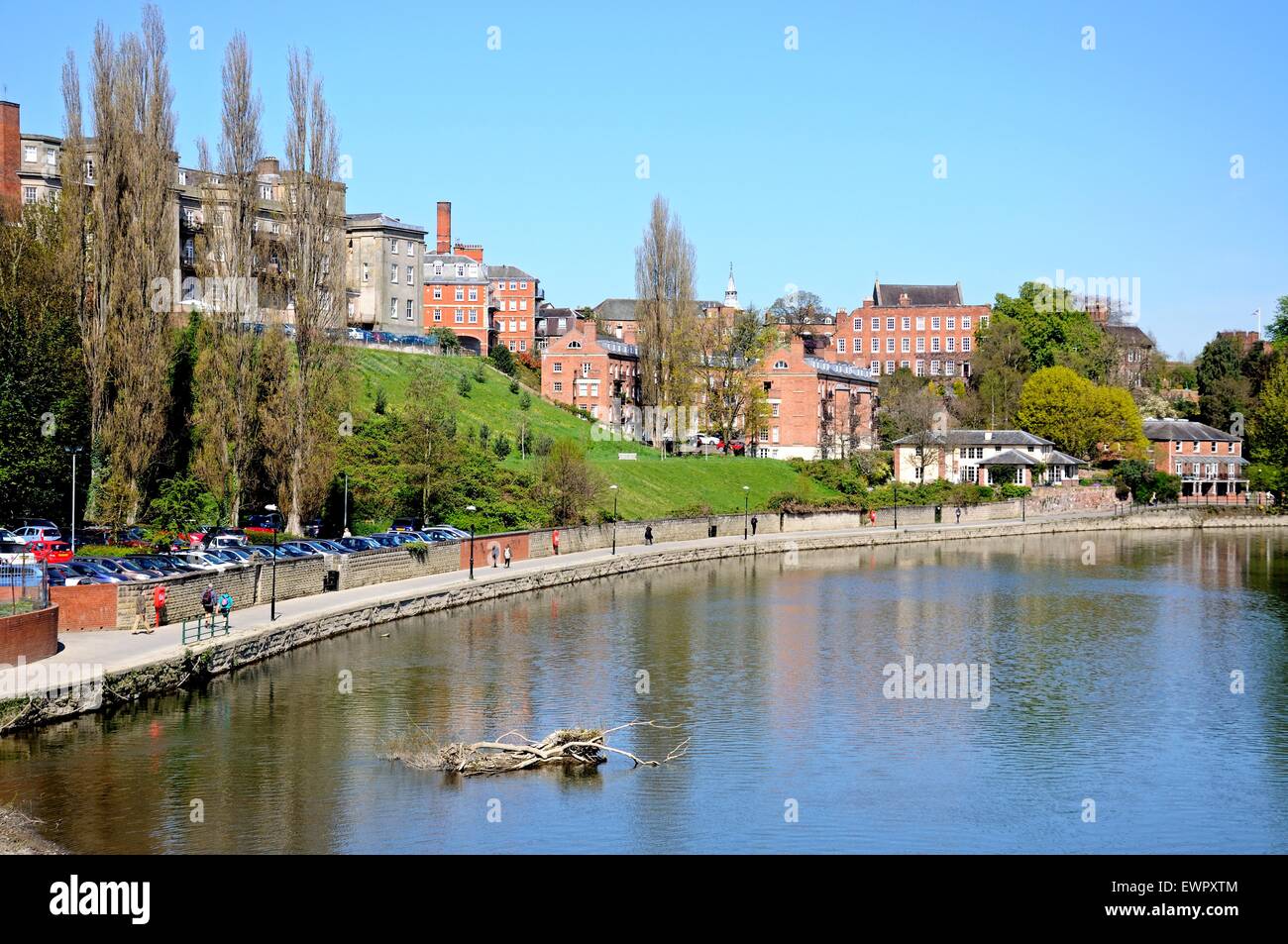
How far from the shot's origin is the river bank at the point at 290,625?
30.5 m

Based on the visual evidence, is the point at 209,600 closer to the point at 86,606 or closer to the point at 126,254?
the point at 86,606

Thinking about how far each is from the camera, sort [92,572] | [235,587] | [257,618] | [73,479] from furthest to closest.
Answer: [73,479]
[235,587]
[257,618]
[92,572]

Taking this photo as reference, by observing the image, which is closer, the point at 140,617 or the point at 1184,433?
the point at 140,617

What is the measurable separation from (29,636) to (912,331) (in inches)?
4467

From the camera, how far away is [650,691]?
36.7 m

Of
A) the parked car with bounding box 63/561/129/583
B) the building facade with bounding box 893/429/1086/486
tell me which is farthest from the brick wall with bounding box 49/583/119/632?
the building facade with bounding box 893/429/1086/486

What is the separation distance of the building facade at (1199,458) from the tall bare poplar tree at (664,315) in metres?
43.1

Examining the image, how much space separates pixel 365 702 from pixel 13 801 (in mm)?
10333

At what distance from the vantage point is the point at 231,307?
187 ft

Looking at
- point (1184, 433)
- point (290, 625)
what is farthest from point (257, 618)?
point (1184, 433)

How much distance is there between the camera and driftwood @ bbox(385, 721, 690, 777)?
27.9m

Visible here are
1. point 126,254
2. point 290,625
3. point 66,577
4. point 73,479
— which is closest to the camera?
point 66,577

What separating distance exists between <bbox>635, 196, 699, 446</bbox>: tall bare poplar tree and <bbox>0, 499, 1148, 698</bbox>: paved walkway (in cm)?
1799
